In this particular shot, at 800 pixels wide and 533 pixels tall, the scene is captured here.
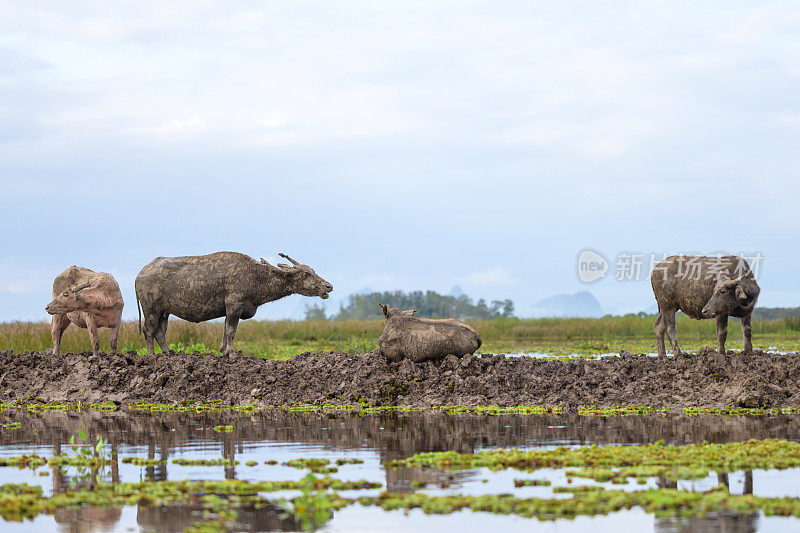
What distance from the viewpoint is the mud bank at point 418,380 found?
1733cm

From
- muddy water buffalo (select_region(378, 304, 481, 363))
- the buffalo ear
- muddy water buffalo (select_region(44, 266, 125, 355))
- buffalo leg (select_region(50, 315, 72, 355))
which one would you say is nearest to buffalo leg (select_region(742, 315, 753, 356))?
the buffalo ear

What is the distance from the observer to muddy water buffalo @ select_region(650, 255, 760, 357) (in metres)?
20.0

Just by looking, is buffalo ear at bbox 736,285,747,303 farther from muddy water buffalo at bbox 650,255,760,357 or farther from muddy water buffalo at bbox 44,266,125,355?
muddy water buffalo at bbox 44,266,125,355

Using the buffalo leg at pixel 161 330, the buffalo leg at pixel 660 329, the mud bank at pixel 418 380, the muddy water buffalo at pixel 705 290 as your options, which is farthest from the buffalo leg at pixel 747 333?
the buffalo leg at pixel 161 330

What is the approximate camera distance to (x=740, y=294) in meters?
19.8

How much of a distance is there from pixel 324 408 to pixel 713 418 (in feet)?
21.7

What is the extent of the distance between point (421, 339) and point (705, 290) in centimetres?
624

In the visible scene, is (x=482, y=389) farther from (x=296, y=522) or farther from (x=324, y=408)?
(x=296, y=522)

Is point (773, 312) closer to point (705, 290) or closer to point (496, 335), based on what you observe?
point (496, 335)

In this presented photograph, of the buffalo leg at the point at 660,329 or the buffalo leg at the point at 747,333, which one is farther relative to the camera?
the buffalo leg at the point at 660,329

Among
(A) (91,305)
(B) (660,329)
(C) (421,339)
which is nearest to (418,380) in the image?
(C) (421,339)

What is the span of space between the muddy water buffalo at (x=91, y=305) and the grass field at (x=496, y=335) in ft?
15.5

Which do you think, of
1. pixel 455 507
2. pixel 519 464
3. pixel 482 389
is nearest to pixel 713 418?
pixel 482 389

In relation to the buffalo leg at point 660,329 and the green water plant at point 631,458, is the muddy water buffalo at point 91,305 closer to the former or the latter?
the buffalo leg at point 660,329
